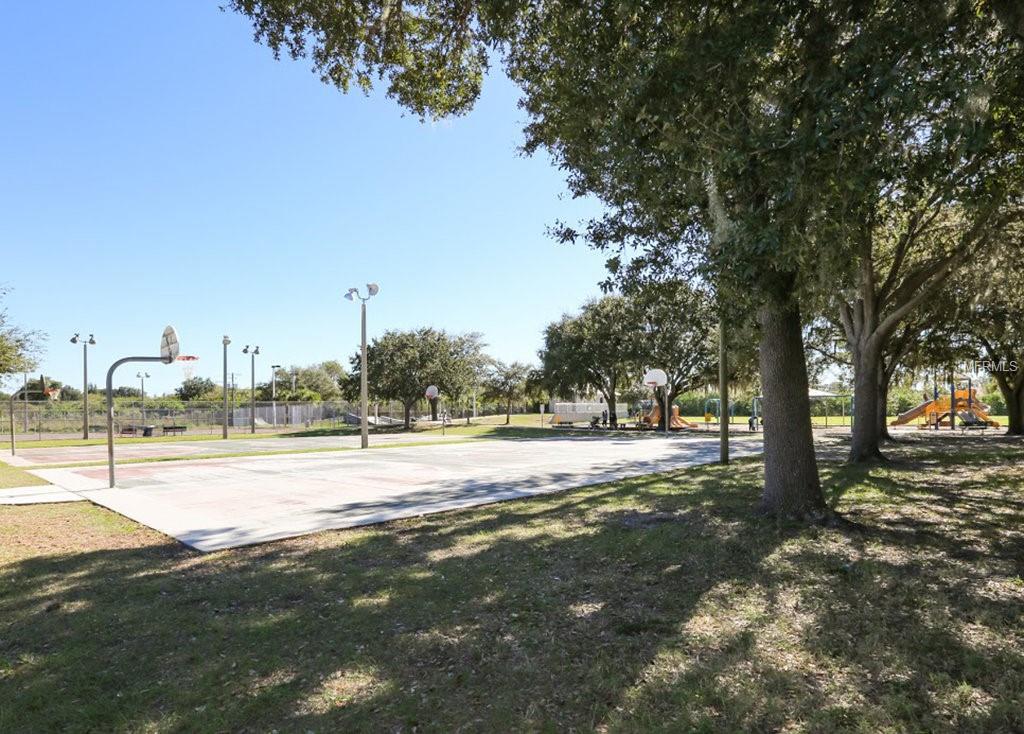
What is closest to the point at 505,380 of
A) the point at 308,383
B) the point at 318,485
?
the point at 308,383

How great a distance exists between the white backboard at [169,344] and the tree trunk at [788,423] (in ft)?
33.1

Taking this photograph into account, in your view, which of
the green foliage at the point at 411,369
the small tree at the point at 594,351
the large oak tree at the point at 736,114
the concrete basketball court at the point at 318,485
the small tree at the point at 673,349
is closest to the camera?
the large oak tree at the point at 736,114

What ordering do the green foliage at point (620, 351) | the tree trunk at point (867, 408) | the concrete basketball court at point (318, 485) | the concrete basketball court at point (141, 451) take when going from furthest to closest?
the green foliage at point (620, 351)
the concrete basketball court at point (141, 451)
the tree trunk at point (867, 408)
the concrete basketball court at point (318, 485)

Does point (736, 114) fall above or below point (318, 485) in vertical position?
above

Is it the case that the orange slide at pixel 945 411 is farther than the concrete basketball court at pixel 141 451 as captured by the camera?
Yes

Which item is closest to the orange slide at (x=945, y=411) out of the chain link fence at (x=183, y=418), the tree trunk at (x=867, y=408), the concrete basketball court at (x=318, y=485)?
the tree trunk at (x=867, y=408)

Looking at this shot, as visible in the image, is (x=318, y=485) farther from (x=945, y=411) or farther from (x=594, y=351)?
(x=945, y=411)

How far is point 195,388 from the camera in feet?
323

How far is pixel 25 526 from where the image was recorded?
7.91m

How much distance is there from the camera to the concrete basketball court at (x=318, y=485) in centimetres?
799

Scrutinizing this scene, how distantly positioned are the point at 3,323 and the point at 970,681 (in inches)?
1085

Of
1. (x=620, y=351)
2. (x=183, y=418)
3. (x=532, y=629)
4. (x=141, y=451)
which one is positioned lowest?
(x=141, y=451)

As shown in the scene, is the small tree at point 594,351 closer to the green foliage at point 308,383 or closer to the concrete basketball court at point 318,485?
the concrete basketball court at point 318,485

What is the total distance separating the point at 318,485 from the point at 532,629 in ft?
27.3
